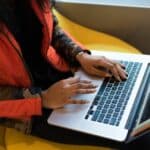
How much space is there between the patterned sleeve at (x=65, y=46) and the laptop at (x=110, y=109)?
9 cm

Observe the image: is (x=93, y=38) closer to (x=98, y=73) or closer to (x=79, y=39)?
(x=79, y=39)

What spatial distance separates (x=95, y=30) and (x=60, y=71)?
43 cm

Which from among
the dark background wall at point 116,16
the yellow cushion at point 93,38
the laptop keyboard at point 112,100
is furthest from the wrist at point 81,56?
the dark background wall at point 116,16

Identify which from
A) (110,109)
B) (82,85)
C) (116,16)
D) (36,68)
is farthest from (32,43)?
(116,16)

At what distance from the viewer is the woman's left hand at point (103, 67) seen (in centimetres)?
121

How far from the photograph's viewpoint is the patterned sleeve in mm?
1292

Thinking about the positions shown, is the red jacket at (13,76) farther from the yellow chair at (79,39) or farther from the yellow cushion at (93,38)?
the yellow cushion at (93,38)

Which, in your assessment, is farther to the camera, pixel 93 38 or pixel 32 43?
pixel 93 38

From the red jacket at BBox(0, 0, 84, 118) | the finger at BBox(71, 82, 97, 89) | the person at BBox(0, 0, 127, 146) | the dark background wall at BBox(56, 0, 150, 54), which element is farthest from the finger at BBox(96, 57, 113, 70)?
the dark background wall at BBox(56, 0, 150, 54)

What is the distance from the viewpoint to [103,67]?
123cm

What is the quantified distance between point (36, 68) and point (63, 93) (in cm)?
19

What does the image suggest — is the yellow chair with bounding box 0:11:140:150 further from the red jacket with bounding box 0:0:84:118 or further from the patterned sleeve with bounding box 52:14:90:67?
the patterned sleeve with bounding box 52:14:90:67

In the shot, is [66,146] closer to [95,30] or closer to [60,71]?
[60,71]

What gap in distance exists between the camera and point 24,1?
1.17m
